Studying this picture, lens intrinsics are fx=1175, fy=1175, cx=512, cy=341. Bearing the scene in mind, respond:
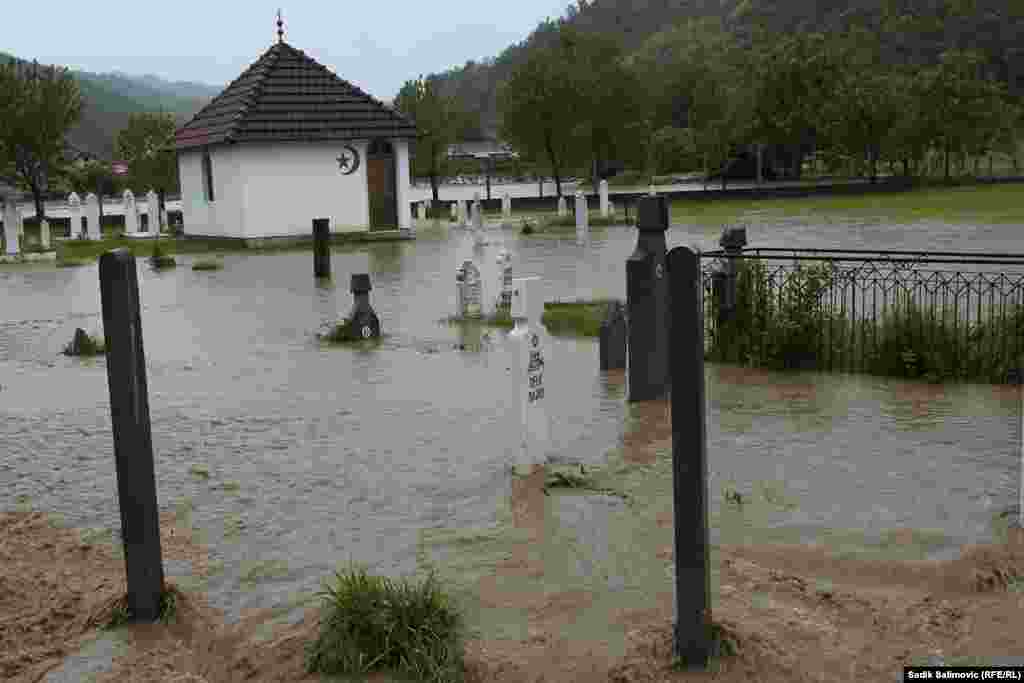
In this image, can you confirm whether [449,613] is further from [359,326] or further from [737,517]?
[359,326]

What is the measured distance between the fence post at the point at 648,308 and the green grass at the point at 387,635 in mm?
5183

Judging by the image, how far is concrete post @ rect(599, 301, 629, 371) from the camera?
11336 mm

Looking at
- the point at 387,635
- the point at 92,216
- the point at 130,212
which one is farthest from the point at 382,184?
the point at 387,635

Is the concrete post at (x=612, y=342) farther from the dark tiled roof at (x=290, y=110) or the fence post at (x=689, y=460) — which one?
the dark tiled roof at (x=290, y=110)

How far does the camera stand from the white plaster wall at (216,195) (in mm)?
31844

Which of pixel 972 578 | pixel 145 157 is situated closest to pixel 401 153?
pixel 145 157

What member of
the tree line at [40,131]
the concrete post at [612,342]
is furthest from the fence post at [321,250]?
the tree line at [40,131]

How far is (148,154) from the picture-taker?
4834 cm

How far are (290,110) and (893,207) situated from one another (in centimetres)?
1926

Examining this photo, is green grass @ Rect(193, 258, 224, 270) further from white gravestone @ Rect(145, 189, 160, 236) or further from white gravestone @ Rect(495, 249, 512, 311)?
white gravestone @ Rect(495, 249, 512, 311)

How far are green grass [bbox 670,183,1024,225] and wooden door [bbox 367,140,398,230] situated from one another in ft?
28.2

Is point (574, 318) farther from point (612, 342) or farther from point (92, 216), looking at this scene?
point (92, 216)

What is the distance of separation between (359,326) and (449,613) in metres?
9.20

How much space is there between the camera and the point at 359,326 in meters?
13.9
